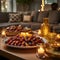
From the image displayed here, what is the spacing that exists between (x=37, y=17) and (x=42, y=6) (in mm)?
1618

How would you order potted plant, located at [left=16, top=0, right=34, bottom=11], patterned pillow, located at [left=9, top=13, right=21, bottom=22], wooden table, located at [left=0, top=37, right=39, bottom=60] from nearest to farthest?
wooden table, located at [left=0, top=37, right=39, bottom=60]
patterned pillow, located at [left=9, top=13, right=21, bottom=22]
potted plant, located at [left=16, top=0, right=34, bottom=11]

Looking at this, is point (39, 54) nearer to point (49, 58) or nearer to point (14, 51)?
point (49, 58)

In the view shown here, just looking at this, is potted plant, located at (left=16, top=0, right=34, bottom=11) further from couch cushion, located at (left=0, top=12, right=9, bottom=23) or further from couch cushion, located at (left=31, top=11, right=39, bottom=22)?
couch cushion, located at (left=31, top=11, right=39, bottom=22)

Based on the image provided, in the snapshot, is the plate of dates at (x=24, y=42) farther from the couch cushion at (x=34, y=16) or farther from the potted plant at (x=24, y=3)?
the potted plant at (x=24, y=3)

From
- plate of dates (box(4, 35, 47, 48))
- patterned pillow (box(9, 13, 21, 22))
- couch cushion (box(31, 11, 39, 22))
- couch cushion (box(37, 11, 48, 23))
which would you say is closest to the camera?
plate of dates (box(4, 35, 47, 48))

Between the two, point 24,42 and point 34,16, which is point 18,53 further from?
point 34,16

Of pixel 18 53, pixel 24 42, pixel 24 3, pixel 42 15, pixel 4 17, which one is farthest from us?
pixel 24 3

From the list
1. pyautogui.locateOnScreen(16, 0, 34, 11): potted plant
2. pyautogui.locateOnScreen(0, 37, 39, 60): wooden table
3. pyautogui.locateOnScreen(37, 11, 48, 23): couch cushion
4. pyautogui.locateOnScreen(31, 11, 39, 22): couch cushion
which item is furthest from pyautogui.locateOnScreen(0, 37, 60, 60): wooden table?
pyautogui.locateOnScreen(16, 0, 34, 11): potted plant

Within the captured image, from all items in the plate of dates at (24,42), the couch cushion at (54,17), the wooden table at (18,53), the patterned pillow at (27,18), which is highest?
A: the plate of dates at (24,42)

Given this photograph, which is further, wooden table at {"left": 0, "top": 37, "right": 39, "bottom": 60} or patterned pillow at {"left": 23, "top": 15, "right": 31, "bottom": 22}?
patterned pillow at {"left": 23, "top": 15, "right": 31, "bottom": 22}

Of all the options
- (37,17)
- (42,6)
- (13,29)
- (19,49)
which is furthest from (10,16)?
(19,49)

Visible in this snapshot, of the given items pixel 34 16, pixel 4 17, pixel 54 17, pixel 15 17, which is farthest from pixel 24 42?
pixel 4 17

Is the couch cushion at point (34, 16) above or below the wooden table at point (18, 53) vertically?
below

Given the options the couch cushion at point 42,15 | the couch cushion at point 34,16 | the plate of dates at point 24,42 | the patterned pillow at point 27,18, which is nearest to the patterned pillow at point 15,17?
the patterned pillow at point 27,18
